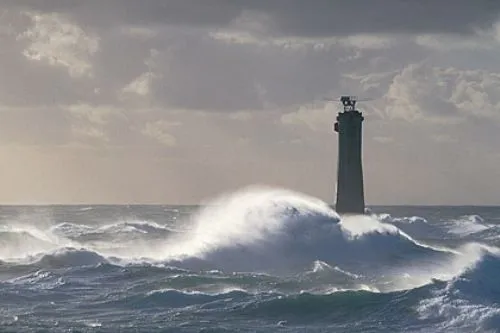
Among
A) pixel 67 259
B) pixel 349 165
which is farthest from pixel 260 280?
pixel 349 165

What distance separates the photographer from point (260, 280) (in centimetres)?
2925

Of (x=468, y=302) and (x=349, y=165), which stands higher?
(x=349, y=165)

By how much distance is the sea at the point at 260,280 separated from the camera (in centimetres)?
2241

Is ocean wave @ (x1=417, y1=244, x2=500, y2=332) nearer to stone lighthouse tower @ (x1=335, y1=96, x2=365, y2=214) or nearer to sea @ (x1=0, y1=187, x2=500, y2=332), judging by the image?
sea @ (x1=0, y1=187, x2=500, y2=332)

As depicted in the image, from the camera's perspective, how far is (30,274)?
30.9 metres

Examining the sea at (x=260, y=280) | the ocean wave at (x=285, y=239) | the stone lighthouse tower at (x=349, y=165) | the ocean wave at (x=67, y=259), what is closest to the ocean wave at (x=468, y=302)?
the sea at (x=260, y=280)

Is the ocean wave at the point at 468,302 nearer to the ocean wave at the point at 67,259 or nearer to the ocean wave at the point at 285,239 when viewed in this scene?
the ocean wave at the point at 285,239

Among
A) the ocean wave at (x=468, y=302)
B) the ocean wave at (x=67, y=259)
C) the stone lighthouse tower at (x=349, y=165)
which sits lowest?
the ocean wave at (x=468, y=302)

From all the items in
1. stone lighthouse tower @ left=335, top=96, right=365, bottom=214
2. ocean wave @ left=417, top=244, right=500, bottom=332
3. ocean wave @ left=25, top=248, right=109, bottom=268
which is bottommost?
ocean wave @ left=417, top=244, right=500, bottom=332

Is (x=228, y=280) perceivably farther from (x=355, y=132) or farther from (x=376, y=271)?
(x=355, y=132)

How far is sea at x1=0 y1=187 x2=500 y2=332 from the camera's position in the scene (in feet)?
73.5

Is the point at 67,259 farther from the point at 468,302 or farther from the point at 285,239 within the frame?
the point at 468,302

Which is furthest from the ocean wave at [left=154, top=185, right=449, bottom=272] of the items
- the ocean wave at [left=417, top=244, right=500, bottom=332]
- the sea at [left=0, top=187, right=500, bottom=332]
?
the ocean wave at [left=417, top=244, right=500, bottom=332]

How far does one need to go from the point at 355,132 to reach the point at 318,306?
21.0m
